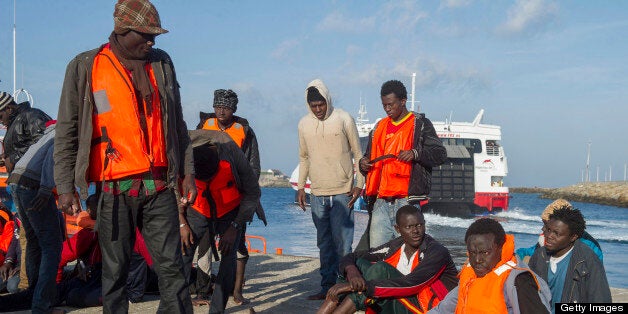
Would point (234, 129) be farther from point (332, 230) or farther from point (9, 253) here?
point (9, 253)

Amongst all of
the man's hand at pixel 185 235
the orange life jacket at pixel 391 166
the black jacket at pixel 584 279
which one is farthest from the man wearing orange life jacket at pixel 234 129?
the black jacket at pixel 584 279

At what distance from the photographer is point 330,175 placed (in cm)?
688

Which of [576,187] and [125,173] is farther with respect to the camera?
[576,187]

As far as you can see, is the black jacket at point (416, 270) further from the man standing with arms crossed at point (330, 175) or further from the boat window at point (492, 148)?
the boat window at point (492, 148)

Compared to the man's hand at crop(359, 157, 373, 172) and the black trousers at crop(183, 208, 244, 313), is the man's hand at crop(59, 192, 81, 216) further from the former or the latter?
the man's hand at crop(359, 157, 373, 172)

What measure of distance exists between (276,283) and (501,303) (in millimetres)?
4574

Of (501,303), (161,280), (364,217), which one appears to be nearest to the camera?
(501,303)

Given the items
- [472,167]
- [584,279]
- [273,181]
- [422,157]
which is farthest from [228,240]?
[273,181]

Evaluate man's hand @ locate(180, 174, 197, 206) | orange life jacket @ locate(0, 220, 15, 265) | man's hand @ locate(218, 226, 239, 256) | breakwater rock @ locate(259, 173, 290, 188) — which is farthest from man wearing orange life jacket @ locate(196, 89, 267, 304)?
breakwater rock @ locate(259, 173, 290, 188)

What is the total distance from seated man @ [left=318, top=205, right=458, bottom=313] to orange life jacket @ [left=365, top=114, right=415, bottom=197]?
97 centimetres

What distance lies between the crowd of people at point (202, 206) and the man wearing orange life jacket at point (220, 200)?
0.4 inches

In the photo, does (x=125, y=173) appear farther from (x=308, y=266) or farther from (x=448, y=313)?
(x=308, y=266)

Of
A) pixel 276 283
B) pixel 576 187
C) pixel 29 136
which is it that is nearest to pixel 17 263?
pixel 29 136

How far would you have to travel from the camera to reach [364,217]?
39406mm
